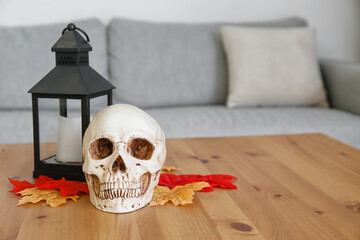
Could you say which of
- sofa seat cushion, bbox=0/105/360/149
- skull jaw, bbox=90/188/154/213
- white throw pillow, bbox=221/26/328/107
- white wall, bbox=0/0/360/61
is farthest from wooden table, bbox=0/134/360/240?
white wall, bbox=0/0/360/61

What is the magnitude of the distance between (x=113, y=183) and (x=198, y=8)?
2151 millimetres

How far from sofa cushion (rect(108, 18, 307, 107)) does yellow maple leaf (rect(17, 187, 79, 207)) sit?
1.46m

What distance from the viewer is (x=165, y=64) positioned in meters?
2.41

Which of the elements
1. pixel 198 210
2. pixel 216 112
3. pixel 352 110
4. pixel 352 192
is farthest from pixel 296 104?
pixel 198 210

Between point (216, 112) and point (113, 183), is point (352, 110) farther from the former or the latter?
point (113, 183)

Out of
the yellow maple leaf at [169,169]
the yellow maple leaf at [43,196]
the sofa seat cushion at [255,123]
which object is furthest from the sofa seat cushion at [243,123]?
the yellow maple leaf at [43,196]

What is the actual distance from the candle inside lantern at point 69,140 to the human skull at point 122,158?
13 centimetres

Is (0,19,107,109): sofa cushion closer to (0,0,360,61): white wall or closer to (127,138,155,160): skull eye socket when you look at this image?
(0,0,360,61): white wall

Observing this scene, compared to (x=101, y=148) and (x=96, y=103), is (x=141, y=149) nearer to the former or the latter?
(x=101, y=148)

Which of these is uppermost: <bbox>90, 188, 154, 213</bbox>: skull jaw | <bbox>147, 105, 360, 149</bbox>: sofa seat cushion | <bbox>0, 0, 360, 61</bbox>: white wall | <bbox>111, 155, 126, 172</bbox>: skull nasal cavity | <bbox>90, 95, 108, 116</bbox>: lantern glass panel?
<bbox>0, 0, 360, 61</bbox>: white wall

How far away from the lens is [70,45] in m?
0.94

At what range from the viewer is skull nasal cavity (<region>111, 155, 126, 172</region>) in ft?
2.73

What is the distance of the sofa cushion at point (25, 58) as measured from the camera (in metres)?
2.21

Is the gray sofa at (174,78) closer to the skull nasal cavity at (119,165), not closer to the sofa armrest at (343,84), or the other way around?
the sofa armrest at (343,84)
